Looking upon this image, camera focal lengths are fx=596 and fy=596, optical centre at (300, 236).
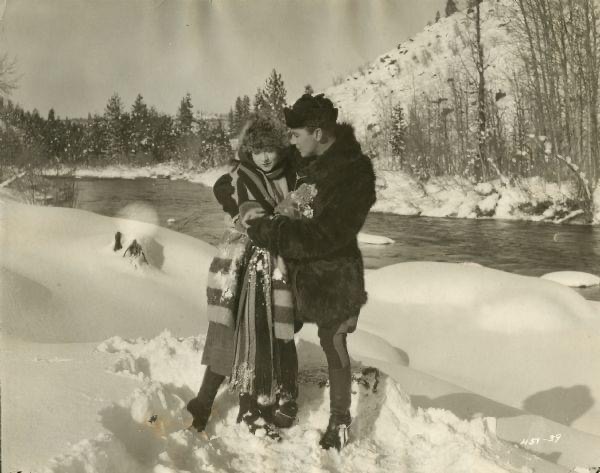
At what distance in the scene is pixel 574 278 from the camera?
10711 millimetres

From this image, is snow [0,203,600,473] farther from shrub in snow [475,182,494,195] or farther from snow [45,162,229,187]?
snow [45,162,229,187]

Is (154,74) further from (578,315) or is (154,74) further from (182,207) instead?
(182,207)

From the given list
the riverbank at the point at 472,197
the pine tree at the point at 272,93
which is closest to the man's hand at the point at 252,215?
the pine tree at the point at 272,93

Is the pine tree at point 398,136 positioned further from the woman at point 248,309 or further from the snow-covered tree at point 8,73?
the woman at point 248,309

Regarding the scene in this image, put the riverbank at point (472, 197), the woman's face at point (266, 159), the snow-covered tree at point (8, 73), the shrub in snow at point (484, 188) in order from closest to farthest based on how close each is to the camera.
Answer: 1. the woman's face at point (266, 159)
2. the snow-covered tree at point (8, 73)
3. the riverbank at point (472, 197)
4. the shrub in snow at point (484, 188)

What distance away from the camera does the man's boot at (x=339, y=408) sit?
9.61 ft

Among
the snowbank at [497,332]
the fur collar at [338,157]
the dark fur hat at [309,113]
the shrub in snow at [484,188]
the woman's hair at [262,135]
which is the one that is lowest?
the snowbank at [497,332]

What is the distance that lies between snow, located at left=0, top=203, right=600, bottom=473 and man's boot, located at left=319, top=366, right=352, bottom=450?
8cm

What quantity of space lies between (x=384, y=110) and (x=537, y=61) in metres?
5.73

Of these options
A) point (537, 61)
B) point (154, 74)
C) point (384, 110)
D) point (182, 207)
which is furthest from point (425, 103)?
point (154, 74)

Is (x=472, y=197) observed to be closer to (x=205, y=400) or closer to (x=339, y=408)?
(x=339, y=408)

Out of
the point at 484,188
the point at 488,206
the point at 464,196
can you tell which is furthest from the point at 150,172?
the point at 488,206

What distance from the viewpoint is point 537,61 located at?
14.5 meters

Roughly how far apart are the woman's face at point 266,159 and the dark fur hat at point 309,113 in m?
0.16
